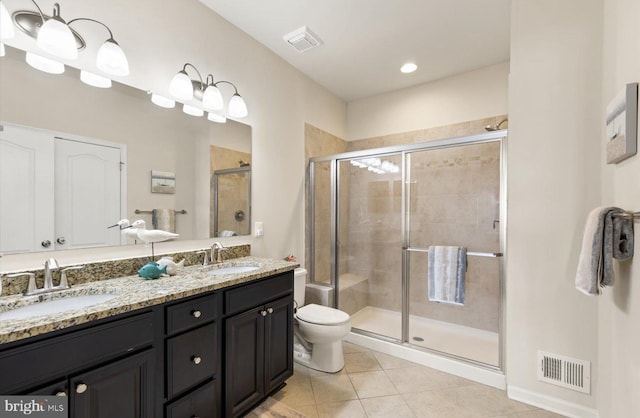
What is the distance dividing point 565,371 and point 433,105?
2588mm

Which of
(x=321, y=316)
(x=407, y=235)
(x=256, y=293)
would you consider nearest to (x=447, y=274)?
(x=407, y=235)

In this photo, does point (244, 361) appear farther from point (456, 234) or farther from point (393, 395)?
point (456, 234)

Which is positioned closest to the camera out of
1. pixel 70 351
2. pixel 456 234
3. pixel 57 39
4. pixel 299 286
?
pixel 70 351

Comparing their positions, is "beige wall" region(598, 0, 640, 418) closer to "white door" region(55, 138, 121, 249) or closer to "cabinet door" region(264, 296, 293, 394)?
"cabinet door" region(264, 296, 293, 394)

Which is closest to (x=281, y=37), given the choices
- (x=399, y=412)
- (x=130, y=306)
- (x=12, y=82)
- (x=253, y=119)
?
(x=253, y=119)

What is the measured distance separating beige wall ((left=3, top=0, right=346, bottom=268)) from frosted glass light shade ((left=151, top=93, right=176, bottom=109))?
46 millimetres

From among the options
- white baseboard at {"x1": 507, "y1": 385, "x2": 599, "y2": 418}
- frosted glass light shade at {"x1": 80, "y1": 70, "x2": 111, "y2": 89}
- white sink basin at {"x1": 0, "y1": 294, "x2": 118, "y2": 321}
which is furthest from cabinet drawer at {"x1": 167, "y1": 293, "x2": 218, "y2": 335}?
white baseboard at {"x1": 507, "y1": 385, "x2": 599, "y2": 418}

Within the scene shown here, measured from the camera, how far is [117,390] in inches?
41.6

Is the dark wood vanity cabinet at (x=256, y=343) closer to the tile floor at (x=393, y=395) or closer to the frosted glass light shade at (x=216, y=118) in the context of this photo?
the tile floor at (x=393, y=395)

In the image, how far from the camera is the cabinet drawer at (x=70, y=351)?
84 cm

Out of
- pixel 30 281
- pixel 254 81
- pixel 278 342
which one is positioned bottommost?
pixel 278 342

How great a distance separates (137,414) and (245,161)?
171cm

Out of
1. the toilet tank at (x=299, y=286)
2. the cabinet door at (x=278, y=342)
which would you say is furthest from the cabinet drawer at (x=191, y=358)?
the toilet tank at (x=299, y=286)

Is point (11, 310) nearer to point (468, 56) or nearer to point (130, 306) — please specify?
point (130, 306)
